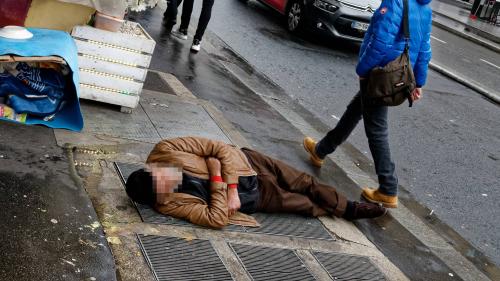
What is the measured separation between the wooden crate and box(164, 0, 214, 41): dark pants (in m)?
3.21

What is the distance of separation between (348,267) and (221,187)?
99 centimetres

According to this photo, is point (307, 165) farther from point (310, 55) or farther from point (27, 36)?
point (310, 55)

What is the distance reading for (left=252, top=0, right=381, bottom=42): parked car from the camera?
1146 centimetres

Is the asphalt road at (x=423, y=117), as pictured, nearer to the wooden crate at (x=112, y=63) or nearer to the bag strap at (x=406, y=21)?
the bag strap at (x=406, y=21)

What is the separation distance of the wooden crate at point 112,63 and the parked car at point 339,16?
6.69 metres

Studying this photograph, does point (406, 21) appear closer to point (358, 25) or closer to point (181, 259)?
point (181, 259)

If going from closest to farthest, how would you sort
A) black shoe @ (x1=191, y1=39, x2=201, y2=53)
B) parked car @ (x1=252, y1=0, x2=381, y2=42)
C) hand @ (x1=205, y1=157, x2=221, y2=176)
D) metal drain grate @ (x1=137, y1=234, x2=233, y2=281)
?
metal drain grate @ (x1=137, y1=234, x2=233, y2=281) < hand @ (x1=205, y1=157, x2=221, y2=176) < black shoe @ (x1=191, y1=39, x2=201, y2=53) < parked car @ (x1=252, y1=0, x2=381, y2=42)

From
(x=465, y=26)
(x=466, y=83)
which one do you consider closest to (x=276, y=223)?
(x=466, y=83)

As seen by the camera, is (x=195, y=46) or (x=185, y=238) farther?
(x=195, y=46)

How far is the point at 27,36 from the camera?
461cm

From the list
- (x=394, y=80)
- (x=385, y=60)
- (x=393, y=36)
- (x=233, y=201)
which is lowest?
(x=233, y=201)

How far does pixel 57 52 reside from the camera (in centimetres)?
453

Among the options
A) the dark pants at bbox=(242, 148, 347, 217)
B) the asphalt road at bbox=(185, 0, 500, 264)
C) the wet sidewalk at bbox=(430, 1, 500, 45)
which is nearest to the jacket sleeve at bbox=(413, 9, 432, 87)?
the dark pants at bbox=(242, 148, 347, 217)

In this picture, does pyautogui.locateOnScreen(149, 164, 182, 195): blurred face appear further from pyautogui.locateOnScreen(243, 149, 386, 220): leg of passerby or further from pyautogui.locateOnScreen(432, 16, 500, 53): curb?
pyautogui.locateOnScreen(432, 16, 500, 53): curb
